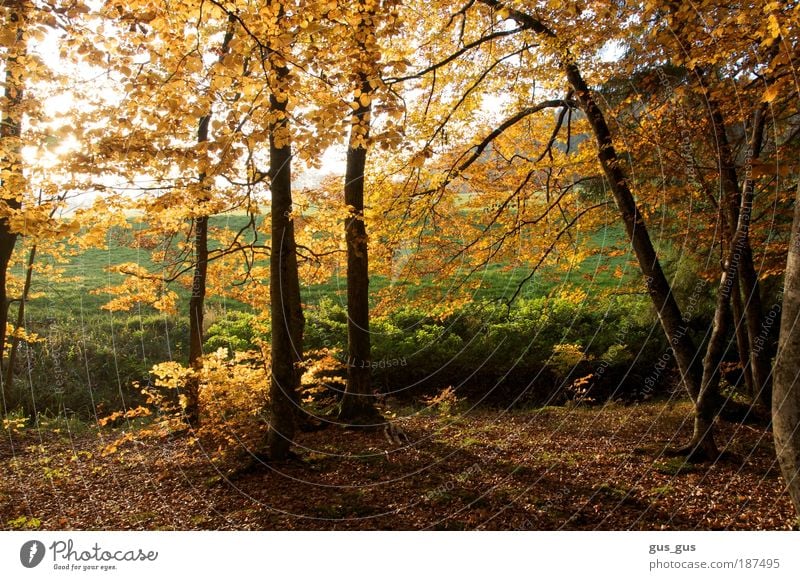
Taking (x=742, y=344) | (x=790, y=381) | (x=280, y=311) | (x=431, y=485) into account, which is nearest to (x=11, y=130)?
(x=280, y=311)

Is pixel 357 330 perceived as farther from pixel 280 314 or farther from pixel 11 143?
pixel 11 143

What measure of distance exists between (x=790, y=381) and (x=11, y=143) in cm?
704

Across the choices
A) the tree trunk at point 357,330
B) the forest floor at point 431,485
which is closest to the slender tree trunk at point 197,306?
the forest floor at point 431,485

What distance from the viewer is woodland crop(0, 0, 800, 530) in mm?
4199

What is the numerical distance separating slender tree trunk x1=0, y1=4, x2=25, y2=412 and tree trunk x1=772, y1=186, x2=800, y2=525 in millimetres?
5697

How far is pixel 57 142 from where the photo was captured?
14.8 ft

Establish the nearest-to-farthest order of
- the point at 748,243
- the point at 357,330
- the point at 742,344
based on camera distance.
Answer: the point at 748,243 < the point at 357,330 < the point at 742,344

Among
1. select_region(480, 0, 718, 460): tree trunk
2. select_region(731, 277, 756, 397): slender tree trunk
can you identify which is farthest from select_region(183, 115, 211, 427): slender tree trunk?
select_region(731, 277, 756, 397): slender tree trunk

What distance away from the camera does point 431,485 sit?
573 cm

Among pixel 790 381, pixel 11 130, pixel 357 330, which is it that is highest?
pixel 11 130

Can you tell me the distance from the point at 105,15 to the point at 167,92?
0.70m

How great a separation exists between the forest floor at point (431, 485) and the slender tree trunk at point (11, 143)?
302 cm

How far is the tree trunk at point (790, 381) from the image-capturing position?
336 centimetres

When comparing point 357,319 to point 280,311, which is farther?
point 357,319
